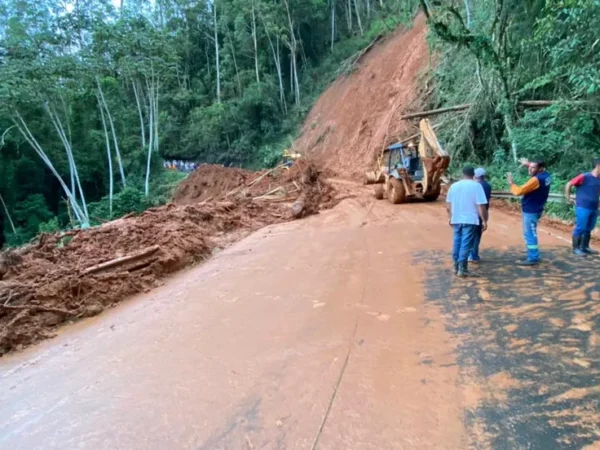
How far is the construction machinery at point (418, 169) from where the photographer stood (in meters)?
12.1

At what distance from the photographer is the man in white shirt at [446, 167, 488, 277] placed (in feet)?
19.0

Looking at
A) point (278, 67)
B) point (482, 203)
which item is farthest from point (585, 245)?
point (278, 67)

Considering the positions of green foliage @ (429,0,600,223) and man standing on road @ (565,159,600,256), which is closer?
man standing on road @ (565,159,600,256)

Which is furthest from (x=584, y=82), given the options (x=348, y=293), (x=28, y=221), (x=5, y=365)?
(x=28, y=221)

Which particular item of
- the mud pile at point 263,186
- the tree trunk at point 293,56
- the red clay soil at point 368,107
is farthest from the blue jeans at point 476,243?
the tree trunk at point 293,56

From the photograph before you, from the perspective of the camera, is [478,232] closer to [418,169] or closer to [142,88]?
[418,169]

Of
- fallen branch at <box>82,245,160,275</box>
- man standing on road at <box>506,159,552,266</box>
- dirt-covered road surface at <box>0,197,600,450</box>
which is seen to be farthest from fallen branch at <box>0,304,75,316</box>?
man standing on road at <box>506,159,552,266</box>

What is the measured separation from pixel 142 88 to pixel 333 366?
39.0m

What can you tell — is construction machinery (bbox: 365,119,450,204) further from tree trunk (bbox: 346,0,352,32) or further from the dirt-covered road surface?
tree trunk (bbox: 346,0,352,32)

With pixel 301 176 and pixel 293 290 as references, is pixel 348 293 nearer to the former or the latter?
pixel 293 290

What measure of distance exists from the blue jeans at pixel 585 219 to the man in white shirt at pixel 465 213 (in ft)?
5.57

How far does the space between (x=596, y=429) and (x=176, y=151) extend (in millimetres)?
42868

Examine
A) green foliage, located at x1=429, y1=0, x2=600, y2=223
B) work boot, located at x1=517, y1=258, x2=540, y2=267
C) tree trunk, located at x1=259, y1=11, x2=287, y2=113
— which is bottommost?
work boot, located at x1=517, y1=258, x2=540, y2=267

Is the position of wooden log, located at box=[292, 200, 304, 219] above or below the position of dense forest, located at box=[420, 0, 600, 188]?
below
